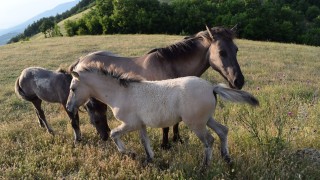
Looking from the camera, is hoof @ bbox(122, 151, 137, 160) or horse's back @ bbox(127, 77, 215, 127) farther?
hoof @ bbox(122, 151, 137, 160)

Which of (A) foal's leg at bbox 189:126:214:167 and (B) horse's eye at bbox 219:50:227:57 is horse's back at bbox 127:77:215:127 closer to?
(A) foal's leg at bbox 189:126:214:167

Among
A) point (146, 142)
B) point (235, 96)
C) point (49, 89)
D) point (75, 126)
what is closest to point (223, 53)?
point (235, 96)

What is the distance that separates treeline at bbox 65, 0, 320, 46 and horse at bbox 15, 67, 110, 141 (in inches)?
1426

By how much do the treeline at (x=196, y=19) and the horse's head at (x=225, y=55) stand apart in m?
37.1

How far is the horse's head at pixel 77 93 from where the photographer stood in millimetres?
5324

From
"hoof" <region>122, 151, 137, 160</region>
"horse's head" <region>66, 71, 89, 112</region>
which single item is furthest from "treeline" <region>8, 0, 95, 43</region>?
"hoof" <region>122, 151, 137, 160</region>

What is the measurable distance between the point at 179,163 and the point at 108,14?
147 feet

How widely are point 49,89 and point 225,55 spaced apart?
3.54 m

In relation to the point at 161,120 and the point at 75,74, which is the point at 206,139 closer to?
the point at 161,120

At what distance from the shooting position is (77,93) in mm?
5363

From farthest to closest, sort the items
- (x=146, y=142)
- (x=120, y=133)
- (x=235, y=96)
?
(x=146, y=142) → (x=120, y=133) → (x=235, y=96)

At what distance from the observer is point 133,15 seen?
44438 mm

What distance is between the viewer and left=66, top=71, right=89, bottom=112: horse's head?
532cm

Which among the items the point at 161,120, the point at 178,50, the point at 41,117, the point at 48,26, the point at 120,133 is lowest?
the point at 48,26
